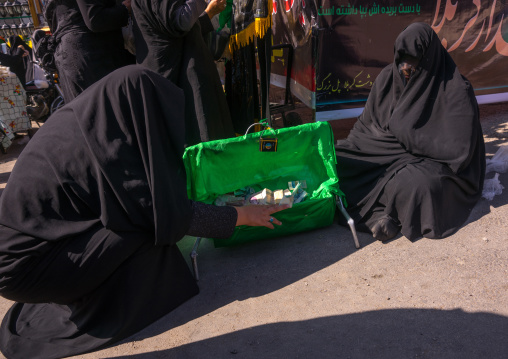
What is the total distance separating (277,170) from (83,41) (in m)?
1.90

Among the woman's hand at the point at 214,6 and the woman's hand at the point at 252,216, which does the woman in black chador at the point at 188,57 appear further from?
the woman's hand at the point at 252,216

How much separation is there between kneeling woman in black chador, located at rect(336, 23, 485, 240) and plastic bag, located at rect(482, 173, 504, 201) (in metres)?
0.15

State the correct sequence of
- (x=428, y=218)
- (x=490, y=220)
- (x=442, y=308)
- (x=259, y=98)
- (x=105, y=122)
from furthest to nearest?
(x=259, y=98), (x=490, y=220), (x=428, y=218), (x=442, y=308), (x=105, y=122)

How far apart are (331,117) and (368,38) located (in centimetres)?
103

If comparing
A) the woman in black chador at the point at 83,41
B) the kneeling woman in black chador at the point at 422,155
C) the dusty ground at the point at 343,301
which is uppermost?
the woman in black chador at the point at 83,41

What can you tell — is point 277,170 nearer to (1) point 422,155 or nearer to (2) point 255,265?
(2) point 255,265

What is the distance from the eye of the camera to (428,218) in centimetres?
268

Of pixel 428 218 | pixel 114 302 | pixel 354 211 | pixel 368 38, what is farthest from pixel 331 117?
pixel 114 302

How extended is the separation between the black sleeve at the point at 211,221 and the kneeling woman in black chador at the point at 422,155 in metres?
1.21

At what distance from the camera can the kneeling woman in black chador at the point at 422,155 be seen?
272 cm

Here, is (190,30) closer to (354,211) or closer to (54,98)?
(354,211)

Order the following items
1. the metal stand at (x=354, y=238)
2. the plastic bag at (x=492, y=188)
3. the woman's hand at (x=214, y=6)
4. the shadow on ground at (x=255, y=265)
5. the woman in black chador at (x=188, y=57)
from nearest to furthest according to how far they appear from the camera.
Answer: the shadow on ground at (x=255, y=265) < the metal stand at (x=354, y=238) < the woman in black chador at (x=188, y=57) < the plastic bag at (x=492, y=188) < the woman's hand at (x=214, y=6)

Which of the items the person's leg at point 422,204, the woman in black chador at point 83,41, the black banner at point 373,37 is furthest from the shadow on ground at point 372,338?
the black banner at point 373,37

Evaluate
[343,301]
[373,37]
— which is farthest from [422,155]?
[373,37]
